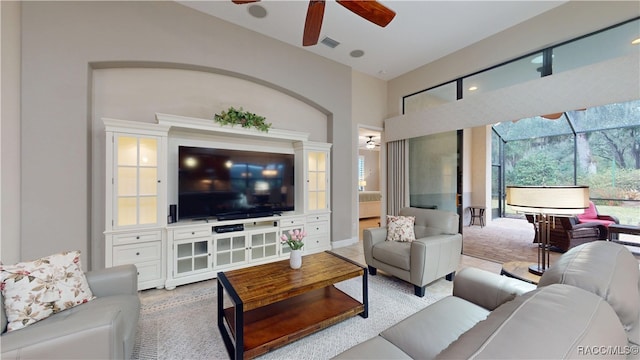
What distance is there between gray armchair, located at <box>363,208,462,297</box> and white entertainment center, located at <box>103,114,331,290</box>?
4.58ft

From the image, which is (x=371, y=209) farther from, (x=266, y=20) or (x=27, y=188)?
(x=27, y=188)

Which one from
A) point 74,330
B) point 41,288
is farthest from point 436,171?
point 41,288

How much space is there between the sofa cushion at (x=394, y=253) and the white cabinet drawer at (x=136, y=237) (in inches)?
106

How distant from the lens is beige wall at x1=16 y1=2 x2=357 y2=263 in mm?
2492

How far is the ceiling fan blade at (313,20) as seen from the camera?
2029 millimetres

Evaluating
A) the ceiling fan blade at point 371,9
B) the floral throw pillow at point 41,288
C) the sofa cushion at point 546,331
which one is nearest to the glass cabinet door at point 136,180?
the floral throw pillow at point 41,288

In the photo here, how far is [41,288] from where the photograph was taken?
1451mm

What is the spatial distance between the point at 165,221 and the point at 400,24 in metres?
4.24

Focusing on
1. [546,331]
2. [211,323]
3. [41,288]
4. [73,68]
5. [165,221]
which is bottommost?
[211,323]

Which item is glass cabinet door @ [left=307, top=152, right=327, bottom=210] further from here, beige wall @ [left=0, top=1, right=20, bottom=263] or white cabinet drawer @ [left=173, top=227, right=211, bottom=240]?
beige wall @ [left=0, top=1, right=20, bottom=263]

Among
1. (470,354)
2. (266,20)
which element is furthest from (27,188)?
(470,354)

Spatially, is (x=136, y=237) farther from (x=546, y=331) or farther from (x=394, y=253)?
(x=546, y=331)

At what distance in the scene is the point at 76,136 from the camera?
2.67m

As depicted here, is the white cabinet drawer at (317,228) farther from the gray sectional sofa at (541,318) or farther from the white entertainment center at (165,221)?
the gray sectional sofa at (541,318)
